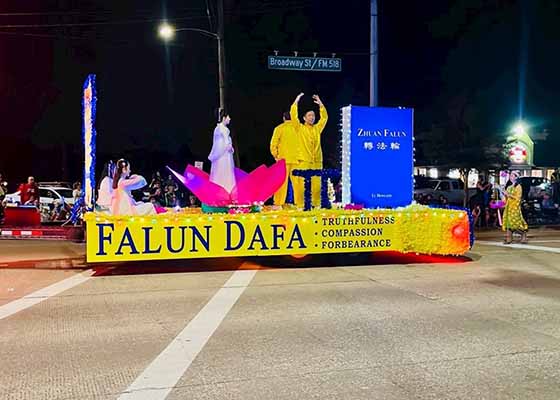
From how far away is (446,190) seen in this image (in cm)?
3106

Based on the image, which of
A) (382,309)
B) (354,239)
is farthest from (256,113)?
(382,309)

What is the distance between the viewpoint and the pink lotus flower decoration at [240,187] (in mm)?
12391

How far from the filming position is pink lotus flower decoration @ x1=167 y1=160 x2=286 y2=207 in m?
12.4

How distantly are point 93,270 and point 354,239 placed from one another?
5.05 meters

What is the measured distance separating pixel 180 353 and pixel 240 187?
22.6 ft

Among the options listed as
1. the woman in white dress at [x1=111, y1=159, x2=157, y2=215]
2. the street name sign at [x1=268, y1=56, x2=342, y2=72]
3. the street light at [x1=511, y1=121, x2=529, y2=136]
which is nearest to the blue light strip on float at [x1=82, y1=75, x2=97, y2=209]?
the woman in white dress at [x1=111, y1=159, x2=157, y2=215]

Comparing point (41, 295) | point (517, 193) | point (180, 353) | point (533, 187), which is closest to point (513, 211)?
point (517, 193)

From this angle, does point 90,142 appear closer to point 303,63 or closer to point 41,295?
point 41,295

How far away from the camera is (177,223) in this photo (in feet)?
35.7

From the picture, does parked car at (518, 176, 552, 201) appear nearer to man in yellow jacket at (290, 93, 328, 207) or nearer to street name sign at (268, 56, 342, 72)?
street name sign at (268, 56, 342, 72)

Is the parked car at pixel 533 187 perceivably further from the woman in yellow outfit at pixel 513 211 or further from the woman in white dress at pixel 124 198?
the woman in white dress at pixel 124 198

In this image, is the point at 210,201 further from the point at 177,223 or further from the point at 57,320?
the point at 57,320

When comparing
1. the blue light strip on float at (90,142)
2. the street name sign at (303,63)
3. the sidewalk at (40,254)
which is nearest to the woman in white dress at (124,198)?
the blue light strip on float at (90,142)

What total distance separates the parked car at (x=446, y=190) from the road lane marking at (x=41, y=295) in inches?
865
